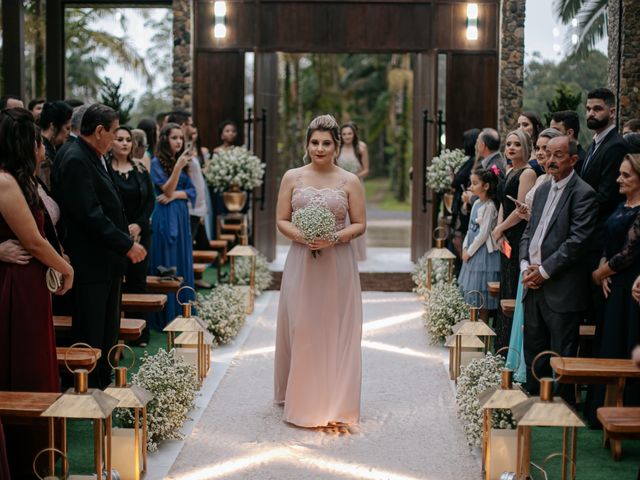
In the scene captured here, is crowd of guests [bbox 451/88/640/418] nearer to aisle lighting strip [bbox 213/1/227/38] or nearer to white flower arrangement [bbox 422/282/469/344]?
white flower arrangement [bbox 422/282/469/344]

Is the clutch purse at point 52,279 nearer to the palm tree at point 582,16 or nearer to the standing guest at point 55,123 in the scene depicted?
the standing guest at point 55,123

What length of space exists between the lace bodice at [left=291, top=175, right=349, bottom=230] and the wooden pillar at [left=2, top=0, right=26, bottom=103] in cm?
850

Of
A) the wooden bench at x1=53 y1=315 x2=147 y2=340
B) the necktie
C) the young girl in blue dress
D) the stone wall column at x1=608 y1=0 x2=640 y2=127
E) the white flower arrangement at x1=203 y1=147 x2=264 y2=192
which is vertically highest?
the stone wall column at x1=608 y1=0 x2=640 y2=127

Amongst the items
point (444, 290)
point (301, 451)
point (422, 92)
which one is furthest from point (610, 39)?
point (301, 451)

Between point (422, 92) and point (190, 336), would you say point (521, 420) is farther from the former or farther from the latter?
point (422, 92)

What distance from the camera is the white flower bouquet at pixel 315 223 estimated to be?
7434 mm

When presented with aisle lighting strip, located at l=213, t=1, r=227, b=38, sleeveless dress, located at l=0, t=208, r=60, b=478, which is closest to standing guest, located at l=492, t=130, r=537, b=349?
sleeveless dress, located at l=0, t=208, r=60, b=478

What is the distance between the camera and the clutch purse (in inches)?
248

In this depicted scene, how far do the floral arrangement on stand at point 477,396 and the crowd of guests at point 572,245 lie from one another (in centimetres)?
26

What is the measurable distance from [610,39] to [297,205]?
8.23 meters

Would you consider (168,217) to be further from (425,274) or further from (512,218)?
(512,218)

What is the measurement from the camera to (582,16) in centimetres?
1739

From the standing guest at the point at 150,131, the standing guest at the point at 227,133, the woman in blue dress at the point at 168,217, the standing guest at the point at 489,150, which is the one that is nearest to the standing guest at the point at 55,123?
the woman in blue dress at the point at 168,217

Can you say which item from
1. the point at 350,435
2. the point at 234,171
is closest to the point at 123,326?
the point at 350,435
